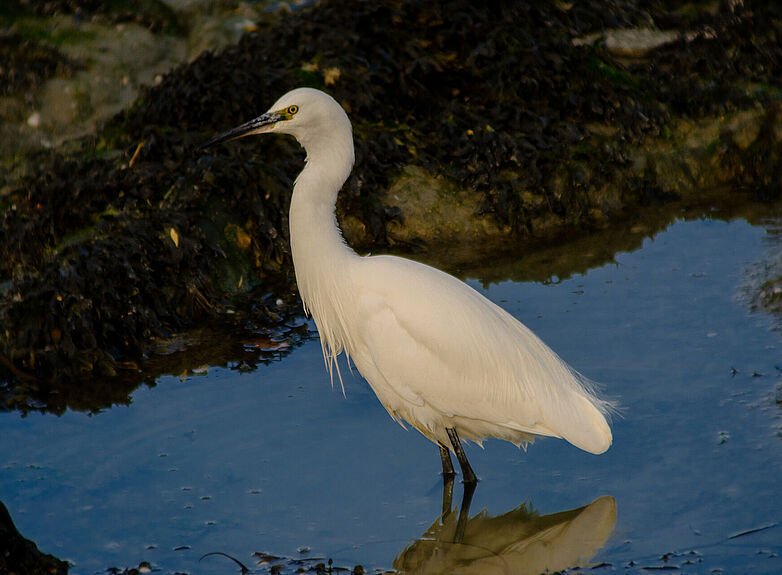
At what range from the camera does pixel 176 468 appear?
4.28 metres

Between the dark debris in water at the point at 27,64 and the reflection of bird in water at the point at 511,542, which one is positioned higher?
the reflection of bird in water at the point at 511,542

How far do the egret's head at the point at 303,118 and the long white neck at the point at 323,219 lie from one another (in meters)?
0.03

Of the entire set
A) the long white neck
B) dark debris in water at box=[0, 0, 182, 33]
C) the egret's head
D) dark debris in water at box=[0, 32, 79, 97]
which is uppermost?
the egret's head

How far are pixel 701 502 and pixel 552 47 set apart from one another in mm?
5087

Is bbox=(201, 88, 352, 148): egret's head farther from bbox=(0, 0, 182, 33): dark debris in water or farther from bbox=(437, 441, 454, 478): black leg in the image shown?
bbox=(0, 0, 182, 33): dark debris in water

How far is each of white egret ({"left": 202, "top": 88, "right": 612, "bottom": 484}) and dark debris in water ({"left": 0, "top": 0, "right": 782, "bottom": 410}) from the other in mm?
1486

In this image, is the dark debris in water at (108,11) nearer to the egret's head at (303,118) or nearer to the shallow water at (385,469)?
the shallow water at (385,469)

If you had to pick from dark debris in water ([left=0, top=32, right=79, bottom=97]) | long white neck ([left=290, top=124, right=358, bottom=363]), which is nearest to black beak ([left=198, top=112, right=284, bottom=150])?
long white neck ([left=290, top=124, right=358, bottom=363])

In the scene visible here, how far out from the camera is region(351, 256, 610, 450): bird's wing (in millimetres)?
4062

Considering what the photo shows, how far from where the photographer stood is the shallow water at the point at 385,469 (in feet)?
12.1

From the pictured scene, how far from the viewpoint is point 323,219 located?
4227 mm

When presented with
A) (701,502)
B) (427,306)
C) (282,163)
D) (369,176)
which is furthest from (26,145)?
(701,502)

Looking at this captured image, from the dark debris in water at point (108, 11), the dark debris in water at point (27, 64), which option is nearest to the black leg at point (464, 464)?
the dark debris in water at point (27, 64)

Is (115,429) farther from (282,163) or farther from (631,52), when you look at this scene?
(631,52)
